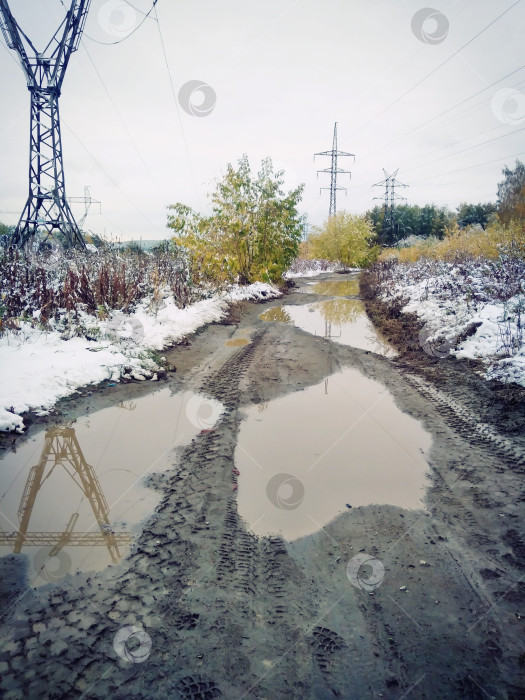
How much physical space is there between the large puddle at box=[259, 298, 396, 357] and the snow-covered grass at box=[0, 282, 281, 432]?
10.0 ft

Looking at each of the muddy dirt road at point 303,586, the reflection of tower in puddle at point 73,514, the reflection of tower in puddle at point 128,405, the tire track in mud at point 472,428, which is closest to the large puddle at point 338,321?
the tire track in mud at point 472,428

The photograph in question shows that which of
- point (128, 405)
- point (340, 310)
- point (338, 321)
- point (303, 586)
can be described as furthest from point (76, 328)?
point (340, 310)

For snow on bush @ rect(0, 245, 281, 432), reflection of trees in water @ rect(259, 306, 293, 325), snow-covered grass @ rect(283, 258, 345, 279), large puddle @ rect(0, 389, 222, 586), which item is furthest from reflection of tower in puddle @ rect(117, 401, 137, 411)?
snow-covered grass @ rect(283, 258, 345, 279)

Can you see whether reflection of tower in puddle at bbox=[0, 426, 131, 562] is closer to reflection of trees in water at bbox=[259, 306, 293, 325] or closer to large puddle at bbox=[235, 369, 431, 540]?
large puddle at bbox=[235, 369, 431, 540]

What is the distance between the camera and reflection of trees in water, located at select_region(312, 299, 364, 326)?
10.6 metres

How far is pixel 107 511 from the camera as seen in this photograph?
2816 mm

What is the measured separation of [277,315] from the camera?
11.5m

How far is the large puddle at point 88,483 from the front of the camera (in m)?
2.43

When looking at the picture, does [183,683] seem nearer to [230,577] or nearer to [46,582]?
[230,577]

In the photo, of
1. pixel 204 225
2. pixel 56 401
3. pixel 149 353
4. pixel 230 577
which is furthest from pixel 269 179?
pixel 230 577

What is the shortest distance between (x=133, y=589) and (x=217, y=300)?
1007 cm

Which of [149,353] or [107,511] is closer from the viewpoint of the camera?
[107,511]

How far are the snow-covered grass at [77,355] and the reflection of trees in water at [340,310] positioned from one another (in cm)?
409

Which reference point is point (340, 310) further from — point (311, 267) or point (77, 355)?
point (311, 267)
